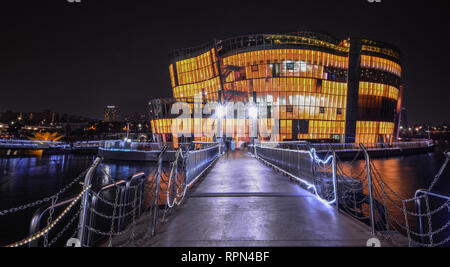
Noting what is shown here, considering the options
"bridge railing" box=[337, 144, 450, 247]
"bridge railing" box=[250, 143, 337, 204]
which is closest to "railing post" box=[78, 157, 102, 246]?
"bridge railing" box=[337, 144, 450, 247]

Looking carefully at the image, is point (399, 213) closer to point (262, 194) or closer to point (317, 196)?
point (317, 196)

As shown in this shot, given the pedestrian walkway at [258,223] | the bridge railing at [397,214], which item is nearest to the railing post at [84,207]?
the pedestrian walkway at [258,223]

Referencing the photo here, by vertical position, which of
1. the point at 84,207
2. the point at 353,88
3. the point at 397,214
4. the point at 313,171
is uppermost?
the point at 353,88

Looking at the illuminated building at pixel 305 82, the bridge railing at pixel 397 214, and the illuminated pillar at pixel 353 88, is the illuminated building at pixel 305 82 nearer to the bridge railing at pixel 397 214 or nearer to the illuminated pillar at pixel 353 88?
the illuminated pillar at pixel 353 88

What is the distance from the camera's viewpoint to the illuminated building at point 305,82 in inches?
1980

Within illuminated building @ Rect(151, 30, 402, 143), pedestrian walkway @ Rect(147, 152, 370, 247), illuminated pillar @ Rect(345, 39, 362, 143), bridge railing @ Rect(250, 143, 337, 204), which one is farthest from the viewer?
illuminated pillar @ Rect(345, 39, 362, 143)

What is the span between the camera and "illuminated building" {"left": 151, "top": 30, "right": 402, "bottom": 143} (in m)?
50.3

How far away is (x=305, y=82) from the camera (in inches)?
1993

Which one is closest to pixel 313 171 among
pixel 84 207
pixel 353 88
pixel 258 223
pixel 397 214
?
pixel 258 223

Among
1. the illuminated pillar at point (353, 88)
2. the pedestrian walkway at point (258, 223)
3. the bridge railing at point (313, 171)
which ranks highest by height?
the illuminated pillar at point (353, 88)

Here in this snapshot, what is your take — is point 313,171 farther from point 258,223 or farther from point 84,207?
point 84,207

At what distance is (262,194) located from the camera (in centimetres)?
820

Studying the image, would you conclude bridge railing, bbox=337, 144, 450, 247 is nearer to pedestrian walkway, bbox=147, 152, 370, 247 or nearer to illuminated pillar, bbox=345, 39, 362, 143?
pedestrian walkway, bbox=147, 152, 370, 247
